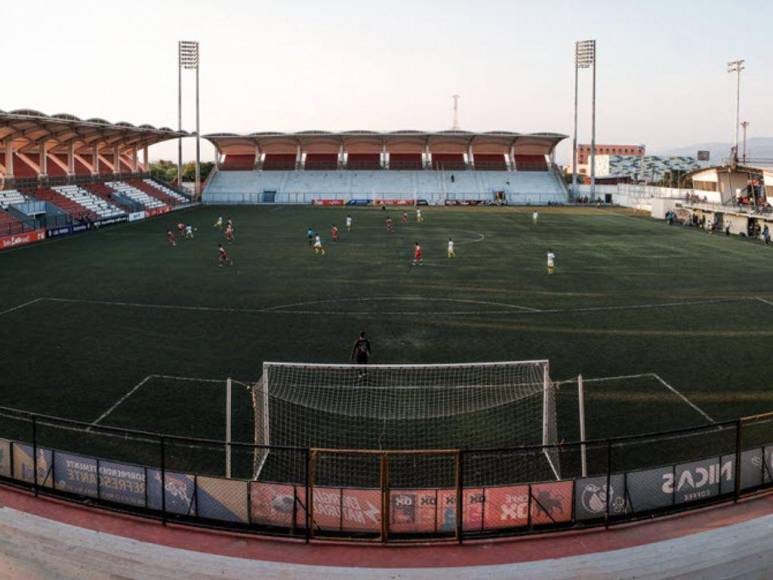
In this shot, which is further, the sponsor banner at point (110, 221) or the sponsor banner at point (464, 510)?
the sponsor banner at point (110, 221)

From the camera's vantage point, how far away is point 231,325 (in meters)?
25.5

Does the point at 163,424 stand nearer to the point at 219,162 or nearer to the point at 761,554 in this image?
the point at 761,554

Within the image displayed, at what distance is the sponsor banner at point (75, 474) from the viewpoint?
12.5 metres

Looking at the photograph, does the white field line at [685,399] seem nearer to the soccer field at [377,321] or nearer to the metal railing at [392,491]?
the soccer field at [377,321]

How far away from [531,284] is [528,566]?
24490mm

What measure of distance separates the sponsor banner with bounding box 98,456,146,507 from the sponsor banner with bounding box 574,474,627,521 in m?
7.51

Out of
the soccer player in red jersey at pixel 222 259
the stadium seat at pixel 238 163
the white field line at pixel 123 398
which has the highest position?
the stadium seat at pixel 238 163

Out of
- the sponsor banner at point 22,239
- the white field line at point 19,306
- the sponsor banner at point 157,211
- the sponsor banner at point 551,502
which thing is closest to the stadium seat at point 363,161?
the sponsor banner at point 157,211

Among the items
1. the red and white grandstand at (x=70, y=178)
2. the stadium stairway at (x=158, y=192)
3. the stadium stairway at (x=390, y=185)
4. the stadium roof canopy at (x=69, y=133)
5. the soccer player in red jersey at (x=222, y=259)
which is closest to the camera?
the soccer player in red jersey at (x=222, y=259)

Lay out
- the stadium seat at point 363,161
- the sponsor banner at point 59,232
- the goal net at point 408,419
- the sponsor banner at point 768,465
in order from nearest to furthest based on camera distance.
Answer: the sponsor banner at point 768,465 < the goal net at point 408,419 < the sponsor banner at point 59,232 < the stadium seat at point 363,161

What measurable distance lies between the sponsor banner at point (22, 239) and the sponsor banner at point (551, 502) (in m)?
46.0

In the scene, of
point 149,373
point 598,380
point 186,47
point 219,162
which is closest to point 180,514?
point 149,373

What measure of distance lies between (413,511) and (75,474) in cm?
614

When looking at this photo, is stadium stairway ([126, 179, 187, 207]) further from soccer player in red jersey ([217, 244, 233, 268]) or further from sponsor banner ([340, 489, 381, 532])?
sponsor banner ([340, 489, 381, 532])
